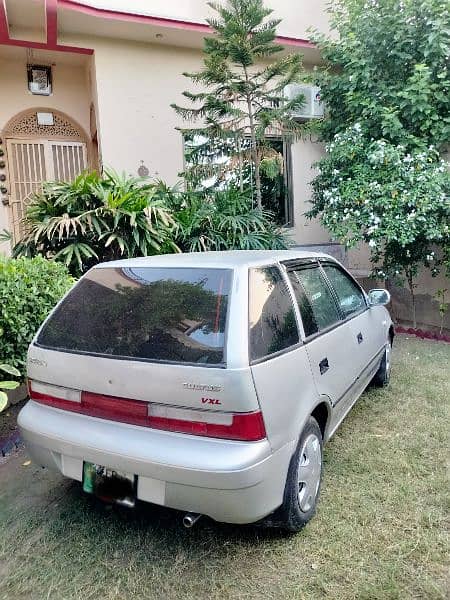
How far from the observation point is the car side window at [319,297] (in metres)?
3.04

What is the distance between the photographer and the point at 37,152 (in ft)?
25.4

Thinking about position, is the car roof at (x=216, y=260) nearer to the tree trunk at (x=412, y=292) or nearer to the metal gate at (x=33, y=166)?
the tree trunk at (x=412, y=292)

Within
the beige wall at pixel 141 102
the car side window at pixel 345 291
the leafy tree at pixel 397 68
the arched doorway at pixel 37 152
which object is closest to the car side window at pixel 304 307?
the car side window at pixel 345 291

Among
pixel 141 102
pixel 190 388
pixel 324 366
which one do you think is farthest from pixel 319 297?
pixel 141 102

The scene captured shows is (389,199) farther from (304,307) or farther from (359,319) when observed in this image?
(304,307)

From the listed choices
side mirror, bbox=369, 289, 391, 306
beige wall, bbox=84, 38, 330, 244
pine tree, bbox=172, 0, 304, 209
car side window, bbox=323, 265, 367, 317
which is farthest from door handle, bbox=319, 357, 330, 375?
beige wall, bbox=84, 38, 330, 244

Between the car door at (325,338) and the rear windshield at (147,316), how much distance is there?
2.23 feet

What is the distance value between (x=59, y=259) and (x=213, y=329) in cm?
349

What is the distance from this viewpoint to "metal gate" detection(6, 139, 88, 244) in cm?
757

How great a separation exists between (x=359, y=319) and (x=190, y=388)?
2.08 meters

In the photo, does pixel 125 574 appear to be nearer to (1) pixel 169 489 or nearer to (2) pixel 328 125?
(1) pixel 169 489

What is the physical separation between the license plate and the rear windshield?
22.6 inches

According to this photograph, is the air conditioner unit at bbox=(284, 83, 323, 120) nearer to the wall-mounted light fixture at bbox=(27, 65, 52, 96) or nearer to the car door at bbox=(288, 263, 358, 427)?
the wall-mounted light fixture at bbox=(27, 65, 52, 96)

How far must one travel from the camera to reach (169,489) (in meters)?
2.12
